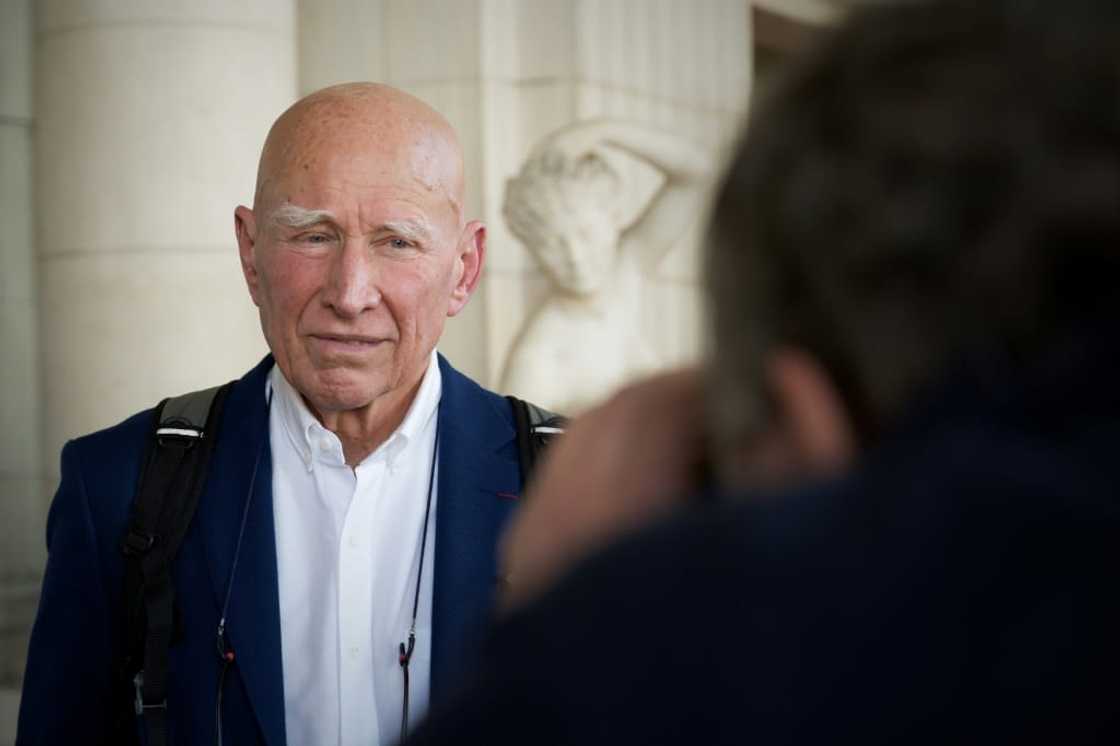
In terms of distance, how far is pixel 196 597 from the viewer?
8.93 feet

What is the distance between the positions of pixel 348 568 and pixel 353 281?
53 cm

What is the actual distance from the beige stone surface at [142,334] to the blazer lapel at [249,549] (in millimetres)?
2542

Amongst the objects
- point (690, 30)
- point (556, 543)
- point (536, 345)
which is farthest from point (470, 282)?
point (690, 30)

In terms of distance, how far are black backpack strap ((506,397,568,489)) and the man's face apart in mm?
247

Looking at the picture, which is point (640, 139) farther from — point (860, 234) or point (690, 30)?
point (860, 234)

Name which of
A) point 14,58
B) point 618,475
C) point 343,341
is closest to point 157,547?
point 343,341

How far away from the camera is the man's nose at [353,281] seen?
9.53 feet

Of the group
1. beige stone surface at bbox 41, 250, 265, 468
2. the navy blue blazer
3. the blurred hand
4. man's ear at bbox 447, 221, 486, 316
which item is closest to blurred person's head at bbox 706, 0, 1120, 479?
the blurred hand

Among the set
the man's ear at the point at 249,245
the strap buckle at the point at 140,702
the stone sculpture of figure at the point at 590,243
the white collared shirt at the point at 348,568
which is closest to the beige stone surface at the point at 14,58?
the stone sculpture of figure at the point at 590,243

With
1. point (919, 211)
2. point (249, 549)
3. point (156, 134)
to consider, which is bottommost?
point (249, 549)

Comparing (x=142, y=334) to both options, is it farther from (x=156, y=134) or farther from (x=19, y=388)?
(x=19, y=388)

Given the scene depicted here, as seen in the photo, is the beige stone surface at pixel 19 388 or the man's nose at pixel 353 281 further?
the beige stone surface at pixel 19 388

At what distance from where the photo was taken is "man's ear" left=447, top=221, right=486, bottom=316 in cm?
313

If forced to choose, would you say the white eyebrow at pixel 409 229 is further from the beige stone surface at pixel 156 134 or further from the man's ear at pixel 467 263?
the beige stone surface at pixel 156 134
